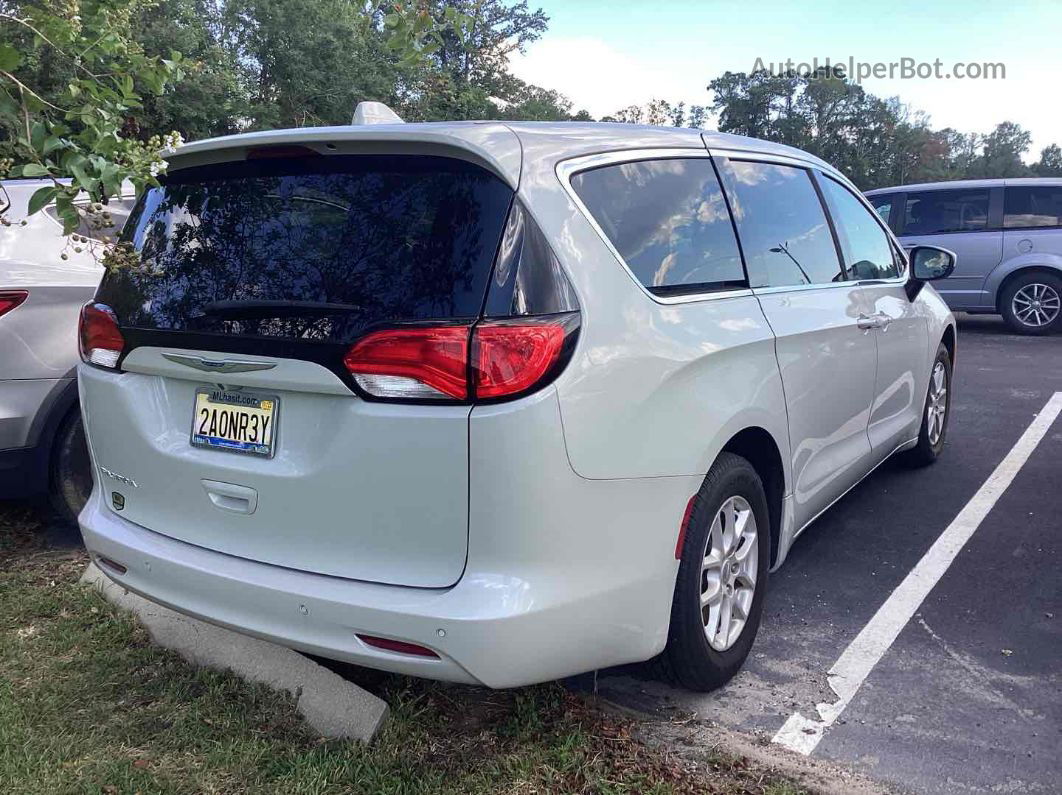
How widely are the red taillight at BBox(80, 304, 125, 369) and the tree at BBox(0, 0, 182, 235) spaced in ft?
1.17

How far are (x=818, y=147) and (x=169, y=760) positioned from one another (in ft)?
214

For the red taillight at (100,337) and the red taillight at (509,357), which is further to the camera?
the red taillight at (100,337)

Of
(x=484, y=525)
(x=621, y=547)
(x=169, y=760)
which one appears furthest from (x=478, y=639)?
(x=169, y=760)

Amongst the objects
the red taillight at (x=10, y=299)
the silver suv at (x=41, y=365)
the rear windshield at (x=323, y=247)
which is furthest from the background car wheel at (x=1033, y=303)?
the red taillight at (x=10, y=299)

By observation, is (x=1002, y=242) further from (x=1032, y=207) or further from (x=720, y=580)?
(x=720, y=580)

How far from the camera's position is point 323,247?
2416mm

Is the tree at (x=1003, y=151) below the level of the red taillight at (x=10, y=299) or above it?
above

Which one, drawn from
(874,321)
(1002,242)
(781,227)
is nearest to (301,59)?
(1002,242)

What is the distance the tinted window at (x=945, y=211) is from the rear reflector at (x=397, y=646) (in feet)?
36.1

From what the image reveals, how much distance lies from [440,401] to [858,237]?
2.92 meters

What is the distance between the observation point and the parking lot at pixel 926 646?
8.82 ft

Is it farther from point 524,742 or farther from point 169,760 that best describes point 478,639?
point 169,760

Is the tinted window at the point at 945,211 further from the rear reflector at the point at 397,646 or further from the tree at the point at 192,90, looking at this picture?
the tree at the point at 192,90

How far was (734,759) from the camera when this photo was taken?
264cm
